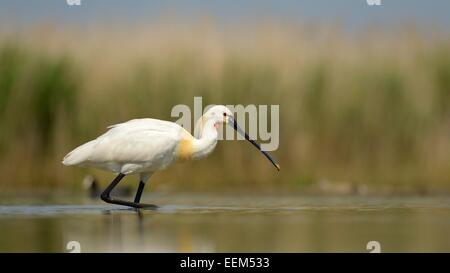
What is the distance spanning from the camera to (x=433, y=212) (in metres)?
11.9

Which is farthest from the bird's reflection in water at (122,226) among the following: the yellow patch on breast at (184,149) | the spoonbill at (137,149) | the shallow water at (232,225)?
the yellow patch on breast at (184,149)

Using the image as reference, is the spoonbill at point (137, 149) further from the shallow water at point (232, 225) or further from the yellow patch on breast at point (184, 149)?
the shallow water at point (232, 225)

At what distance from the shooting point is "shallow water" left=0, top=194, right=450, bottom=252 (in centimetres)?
905

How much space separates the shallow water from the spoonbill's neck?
614 mm

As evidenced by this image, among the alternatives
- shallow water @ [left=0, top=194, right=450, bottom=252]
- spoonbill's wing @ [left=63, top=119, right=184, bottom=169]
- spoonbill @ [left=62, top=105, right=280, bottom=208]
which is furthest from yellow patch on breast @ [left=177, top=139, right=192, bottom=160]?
shallow water @ [left=0, top=194, right=450, bottom=252]

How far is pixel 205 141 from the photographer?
42.2 feet

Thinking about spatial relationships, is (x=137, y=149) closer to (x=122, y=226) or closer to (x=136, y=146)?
(x=136, y=146)

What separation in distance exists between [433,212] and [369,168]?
3.77 m

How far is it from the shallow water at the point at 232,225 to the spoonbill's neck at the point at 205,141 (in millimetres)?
614

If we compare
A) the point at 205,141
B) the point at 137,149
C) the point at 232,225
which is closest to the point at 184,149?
the point at 205,141

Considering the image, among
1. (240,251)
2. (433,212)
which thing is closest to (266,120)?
(433,212)

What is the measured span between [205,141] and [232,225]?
244cm

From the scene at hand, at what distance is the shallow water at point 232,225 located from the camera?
905cm
